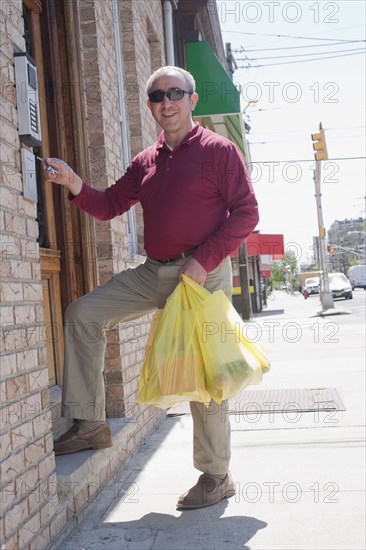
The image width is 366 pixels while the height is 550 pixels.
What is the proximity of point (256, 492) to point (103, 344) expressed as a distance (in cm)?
119

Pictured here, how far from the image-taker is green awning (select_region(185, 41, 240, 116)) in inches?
408

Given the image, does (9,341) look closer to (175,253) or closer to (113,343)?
(175,253)

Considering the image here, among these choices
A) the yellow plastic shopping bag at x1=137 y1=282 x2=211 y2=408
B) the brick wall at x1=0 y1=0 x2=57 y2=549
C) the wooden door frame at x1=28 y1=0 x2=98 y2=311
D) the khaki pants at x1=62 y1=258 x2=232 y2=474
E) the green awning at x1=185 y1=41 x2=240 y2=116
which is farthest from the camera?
the green awning at x1=185 y1=41 x2=240 y2=116

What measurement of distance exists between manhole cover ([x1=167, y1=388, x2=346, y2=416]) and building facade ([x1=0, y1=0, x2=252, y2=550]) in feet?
2.76

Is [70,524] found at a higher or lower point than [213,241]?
lower

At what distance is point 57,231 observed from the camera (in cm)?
435

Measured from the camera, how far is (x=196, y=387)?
2.97 meters

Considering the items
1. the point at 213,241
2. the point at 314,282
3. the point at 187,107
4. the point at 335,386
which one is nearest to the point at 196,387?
the point at 213,241

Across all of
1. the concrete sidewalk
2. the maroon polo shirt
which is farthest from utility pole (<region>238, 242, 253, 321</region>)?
the maroon polo shirt

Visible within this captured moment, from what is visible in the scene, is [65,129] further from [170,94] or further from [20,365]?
[20,365]

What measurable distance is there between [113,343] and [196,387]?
5.60 feet

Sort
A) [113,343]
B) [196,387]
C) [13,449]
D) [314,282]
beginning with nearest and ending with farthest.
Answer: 1. [13,449]
2. [196,387]
3. [113,343]
4. [314,282]

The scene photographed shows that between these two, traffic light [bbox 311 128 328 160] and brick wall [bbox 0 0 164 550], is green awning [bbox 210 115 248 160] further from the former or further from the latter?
brick wall [bbox 0 0 164 550]

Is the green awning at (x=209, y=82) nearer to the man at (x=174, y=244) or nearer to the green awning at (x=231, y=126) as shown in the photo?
the green awning at (x=231, y=126)
